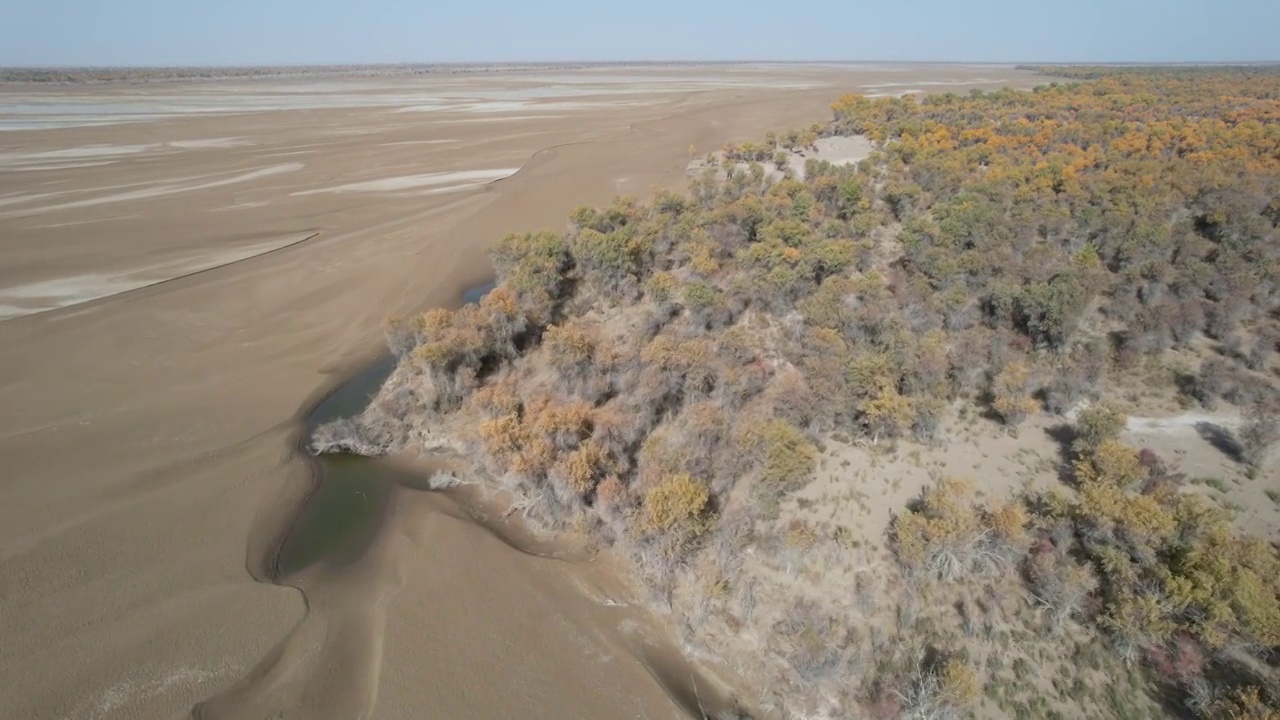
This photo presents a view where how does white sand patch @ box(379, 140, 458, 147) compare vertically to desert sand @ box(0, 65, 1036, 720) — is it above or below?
above

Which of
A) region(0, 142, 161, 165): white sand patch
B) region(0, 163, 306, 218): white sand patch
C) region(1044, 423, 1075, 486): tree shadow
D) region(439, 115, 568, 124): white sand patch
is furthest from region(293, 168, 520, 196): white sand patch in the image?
region(1044, 423, 1075, 486): tree shadow

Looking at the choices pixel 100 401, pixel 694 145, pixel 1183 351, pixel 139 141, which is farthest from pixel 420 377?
pixel 139 141

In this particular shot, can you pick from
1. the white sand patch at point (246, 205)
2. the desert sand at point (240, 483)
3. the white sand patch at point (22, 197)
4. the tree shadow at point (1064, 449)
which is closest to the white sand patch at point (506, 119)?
the desert sand at point (240, 483)

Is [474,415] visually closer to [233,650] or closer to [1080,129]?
[233,650]

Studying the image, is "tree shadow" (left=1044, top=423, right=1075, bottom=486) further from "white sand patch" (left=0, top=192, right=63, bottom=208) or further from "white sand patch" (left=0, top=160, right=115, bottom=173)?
"white sand patch" (left=0, top=160, right=115, bottom=173)

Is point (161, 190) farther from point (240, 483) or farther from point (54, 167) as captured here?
point (240, 483)
